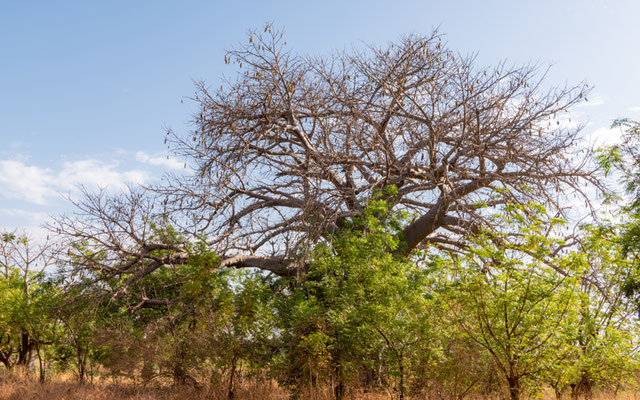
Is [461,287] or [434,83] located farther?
[434,83]

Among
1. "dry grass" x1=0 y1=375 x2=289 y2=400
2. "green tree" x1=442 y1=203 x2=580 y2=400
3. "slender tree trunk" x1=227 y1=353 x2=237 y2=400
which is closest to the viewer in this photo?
"green tree" x1=442 y1=203 x2=580 y2=400

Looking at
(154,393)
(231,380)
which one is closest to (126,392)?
(154,393)

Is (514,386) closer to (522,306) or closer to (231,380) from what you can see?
(522,306)

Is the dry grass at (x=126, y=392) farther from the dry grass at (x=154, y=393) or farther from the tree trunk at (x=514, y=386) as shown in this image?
the tree trunk at (x=514, y=386)

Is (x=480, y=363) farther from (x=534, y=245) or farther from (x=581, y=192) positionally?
(x=581, y=192)

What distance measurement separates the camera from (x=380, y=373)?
876cm

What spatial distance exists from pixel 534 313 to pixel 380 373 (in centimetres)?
319

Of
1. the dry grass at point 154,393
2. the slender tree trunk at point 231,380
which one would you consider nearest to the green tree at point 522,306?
the dry grass at point 154,393

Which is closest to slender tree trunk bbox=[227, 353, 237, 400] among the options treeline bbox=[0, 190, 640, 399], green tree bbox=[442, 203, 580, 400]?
treeline bbox=[0, 190, 640, 399]

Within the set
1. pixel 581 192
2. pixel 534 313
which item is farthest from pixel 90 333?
pixel 581 192

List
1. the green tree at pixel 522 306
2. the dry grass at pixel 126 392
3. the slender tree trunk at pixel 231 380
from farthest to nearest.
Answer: the dry grass at pixel 126 392 → the slender tree trunk at pixel 231 380 → the green tree at pixel 522 306

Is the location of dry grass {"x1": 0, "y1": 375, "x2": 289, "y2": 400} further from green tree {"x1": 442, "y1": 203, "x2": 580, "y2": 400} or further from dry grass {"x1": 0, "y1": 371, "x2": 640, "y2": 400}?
green tree {"x1": 442, "y1": 203, "x2": 580, "y2": 400}

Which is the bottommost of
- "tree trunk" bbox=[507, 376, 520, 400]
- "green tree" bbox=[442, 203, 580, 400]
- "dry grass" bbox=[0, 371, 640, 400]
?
"dry grass" bbox=[0, 371, 640, 400]

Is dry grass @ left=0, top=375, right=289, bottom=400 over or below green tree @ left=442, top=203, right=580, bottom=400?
below
